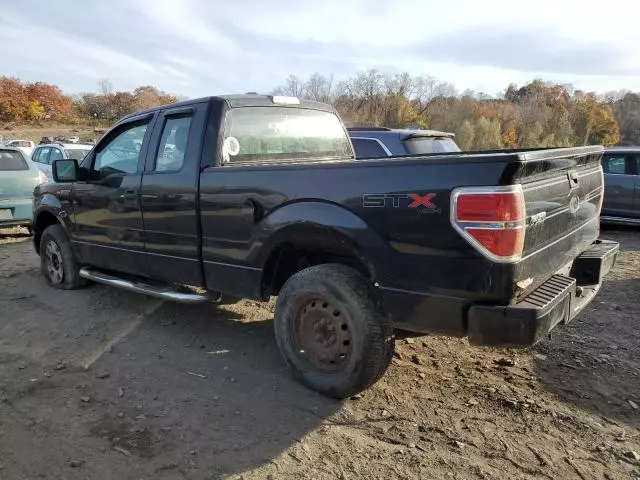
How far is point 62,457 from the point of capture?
9.05ft

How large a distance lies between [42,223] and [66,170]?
127 cm

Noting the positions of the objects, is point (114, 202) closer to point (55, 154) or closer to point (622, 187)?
point (622, 187)

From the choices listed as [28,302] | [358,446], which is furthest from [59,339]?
[358,446]

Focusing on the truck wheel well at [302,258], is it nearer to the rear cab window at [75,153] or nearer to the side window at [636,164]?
the side window at [636,164]

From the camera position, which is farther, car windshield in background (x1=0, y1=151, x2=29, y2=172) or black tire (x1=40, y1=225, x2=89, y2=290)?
car windshield in background (x1=0, y1=151, x2=29, y2=172)

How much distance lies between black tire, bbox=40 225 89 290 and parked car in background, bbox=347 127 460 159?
394 cm

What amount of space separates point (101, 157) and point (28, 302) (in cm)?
172

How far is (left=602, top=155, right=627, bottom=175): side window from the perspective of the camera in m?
9.77

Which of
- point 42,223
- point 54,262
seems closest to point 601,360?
point 54,262

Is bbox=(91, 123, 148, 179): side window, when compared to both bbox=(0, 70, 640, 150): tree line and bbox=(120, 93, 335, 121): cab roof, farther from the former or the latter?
bbox=(0, 70, 640, 150): tree line

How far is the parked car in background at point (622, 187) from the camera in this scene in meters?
9.57

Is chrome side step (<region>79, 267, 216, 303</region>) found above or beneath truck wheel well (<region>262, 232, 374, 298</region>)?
beneath

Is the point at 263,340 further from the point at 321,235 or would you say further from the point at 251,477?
the point at 251,477

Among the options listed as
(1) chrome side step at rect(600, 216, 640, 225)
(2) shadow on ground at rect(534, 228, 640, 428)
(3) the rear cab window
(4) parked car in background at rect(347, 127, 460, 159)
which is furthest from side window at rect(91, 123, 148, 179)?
(1) chrome side step at rect(600, 216, 640, 225)
